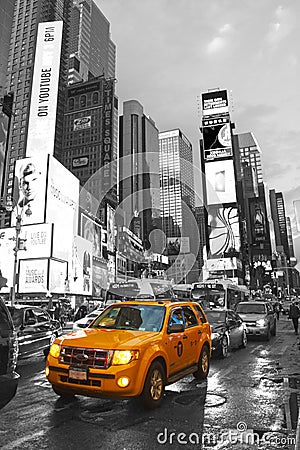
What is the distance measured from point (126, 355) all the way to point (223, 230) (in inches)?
3276

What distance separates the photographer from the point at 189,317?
8031 millimetres

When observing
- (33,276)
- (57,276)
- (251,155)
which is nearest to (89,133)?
(57,276)

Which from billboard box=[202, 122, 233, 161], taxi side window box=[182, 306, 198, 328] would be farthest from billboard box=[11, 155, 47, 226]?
billboard box=[202, 122, 233, 161]

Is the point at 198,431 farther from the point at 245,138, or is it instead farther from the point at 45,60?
the point at 245,138

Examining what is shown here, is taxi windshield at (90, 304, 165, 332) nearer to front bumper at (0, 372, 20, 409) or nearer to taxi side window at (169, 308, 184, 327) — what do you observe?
taxi side window at (169, 308, 184, 327)

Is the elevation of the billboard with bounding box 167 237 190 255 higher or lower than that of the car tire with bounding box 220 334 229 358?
higher

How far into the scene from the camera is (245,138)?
198625 mm

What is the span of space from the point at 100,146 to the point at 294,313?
359 ft

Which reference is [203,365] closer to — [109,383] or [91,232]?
[109,383]

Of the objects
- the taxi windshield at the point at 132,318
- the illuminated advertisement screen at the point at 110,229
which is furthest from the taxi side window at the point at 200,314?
the illuminated advertisement screen at the point at 110,229

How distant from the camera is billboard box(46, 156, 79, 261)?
166 ft

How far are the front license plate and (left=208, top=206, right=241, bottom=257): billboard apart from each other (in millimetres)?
82790

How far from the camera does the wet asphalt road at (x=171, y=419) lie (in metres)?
4.53

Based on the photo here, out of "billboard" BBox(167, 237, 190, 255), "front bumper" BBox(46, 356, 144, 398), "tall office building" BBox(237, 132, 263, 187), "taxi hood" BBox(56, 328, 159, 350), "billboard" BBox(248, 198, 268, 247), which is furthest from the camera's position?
"tall office building" BBox(237, 132, 263, 187)
